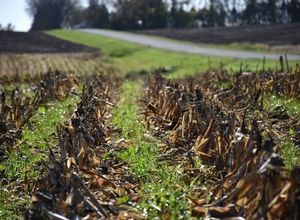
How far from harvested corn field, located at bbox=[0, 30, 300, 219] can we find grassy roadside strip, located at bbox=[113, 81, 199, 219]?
0.01m

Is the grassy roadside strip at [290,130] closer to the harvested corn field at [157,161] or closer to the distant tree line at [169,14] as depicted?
the harvested corn field at [157,161]

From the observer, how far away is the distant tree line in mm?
75125

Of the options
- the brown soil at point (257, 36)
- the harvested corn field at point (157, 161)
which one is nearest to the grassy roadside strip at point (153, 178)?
the harvested corn field at point (157, 161)

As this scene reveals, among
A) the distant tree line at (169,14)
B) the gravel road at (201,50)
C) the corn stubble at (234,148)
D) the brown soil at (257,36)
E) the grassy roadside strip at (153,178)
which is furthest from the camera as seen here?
the distant tree line at (169,14)

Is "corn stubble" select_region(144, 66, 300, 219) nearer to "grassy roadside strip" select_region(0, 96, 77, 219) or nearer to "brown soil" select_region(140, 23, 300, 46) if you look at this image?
"grassy roadside strip" select_region(0, 96, 77, 219)

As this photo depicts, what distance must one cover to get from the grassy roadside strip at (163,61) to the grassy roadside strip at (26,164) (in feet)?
41.3

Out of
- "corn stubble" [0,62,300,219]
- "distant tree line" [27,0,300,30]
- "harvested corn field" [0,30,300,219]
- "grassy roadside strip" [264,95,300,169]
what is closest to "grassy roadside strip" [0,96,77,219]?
"harvested corn field" [0,30,300,219]

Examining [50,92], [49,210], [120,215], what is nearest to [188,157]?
[120,215]

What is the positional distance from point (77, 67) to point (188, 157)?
21.0 m

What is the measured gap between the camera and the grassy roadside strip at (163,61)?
2355cm

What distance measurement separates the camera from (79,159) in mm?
5438

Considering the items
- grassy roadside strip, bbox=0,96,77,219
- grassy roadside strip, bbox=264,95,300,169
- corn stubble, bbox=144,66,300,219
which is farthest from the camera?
grassy roadside strip, bbox=264,95,300,169

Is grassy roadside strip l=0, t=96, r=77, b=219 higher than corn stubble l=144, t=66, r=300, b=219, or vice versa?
corn stubble l=144, t=66, r=300, b=219

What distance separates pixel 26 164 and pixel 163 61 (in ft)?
80.0
